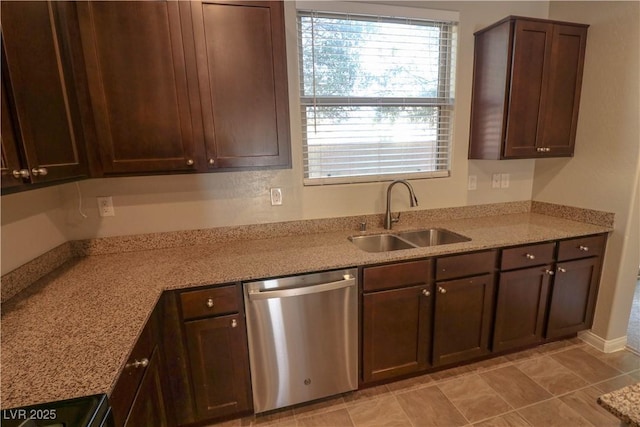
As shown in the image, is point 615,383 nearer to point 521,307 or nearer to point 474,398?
point 521,307

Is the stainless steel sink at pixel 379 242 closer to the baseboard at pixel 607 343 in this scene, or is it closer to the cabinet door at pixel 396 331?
the cabinet door at pixel 396 331

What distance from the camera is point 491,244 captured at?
A: 195 centimetres

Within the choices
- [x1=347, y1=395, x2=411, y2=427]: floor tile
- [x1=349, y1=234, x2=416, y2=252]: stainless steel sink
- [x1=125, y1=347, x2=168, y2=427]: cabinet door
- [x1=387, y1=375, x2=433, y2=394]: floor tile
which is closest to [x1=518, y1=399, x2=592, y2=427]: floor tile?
[x1=387, y1=375, x2=433, y2=394]: floor tile

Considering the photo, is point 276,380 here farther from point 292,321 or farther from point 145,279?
point 145,279

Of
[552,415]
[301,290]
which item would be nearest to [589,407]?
[552,415]

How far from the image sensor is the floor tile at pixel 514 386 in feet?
6.21

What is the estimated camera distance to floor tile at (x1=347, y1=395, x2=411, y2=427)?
176 cm

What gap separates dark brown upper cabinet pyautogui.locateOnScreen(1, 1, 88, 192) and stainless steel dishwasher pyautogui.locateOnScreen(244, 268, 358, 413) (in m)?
0.97

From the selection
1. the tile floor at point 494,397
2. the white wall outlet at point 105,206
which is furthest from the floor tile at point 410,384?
the white wall outlet at point 105,206

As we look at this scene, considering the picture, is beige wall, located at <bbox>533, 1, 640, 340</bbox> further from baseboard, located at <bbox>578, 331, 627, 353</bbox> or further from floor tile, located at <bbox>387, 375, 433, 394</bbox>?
floor tile, located at <bbox>387, 375, 433, 394</bbox>

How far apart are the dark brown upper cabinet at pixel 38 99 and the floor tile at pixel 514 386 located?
260cm

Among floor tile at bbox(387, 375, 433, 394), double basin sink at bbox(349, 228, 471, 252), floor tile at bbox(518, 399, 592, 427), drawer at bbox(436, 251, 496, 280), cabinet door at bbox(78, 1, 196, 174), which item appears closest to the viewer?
cabinet door at bbox(78, 1, 196, 174)

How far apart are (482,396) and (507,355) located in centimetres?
51

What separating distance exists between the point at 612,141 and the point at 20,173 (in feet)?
10.5
